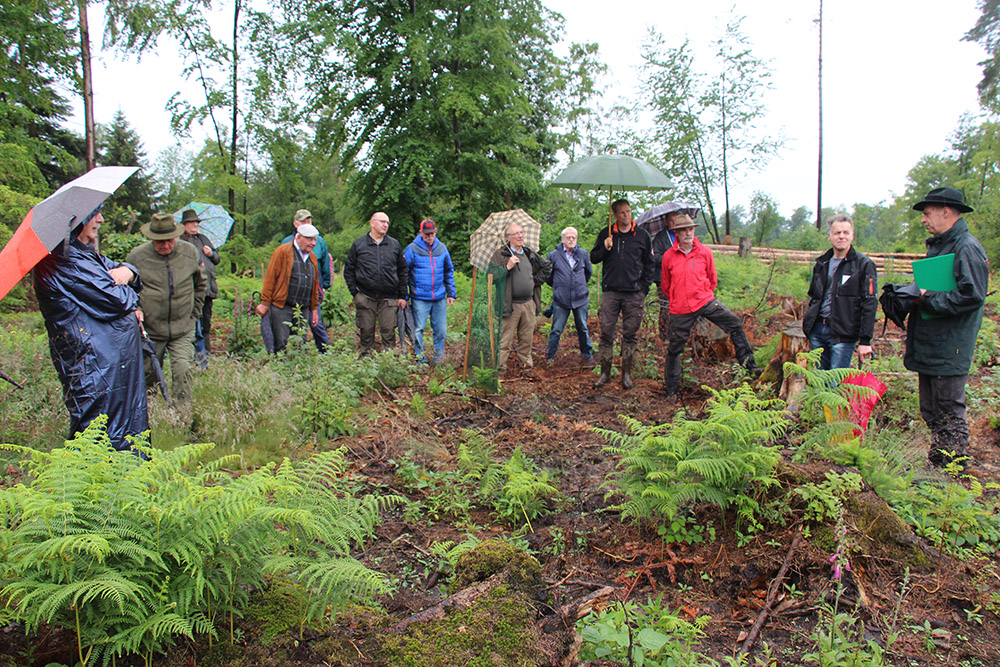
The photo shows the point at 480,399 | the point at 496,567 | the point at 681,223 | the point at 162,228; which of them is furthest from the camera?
the point at 480,399

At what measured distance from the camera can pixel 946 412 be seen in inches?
175

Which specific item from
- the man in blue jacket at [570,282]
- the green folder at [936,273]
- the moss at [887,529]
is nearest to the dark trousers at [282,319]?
the man in blue jacket at [570,282]

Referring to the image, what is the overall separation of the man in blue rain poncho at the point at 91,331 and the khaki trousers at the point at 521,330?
4.91m

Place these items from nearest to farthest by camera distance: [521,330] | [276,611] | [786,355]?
[276,611]
[786,355]
[521,330]

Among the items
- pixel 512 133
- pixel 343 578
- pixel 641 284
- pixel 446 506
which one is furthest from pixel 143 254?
pixel 512 133

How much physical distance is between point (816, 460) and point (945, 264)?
69.0 inches

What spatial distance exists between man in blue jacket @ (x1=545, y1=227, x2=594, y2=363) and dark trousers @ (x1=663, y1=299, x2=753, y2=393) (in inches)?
71.8

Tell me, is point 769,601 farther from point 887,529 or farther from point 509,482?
point 509,482

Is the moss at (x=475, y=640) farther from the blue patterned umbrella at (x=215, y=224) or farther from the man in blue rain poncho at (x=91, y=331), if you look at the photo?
the blue patterned umbrella at (x=215, y=224)

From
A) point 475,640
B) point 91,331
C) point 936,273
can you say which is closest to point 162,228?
point 91,331

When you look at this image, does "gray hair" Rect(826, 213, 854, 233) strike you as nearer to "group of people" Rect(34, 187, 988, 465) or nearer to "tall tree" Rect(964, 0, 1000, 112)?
"group of people" Rect(34, 187, 988, 465)

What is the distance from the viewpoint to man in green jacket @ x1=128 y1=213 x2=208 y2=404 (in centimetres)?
527

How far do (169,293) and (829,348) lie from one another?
6.16 meters

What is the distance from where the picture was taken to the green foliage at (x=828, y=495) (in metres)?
3.27
